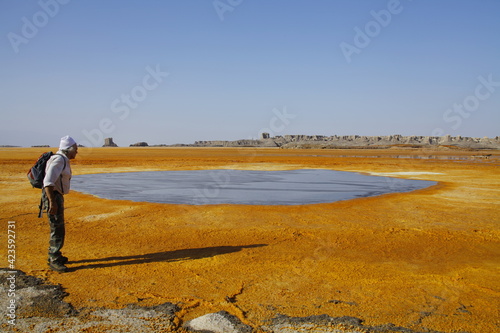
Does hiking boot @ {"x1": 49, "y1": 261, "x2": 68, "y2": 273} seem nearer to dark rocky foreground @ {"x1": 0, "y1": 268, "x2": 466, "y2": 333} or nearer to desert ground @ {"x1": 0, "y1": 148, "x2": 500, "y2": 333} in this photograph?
desert ground @ {"x1": 0, "y1": 148, "x2": 500, "y2": 333}

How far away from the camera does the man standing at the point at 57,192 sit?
5785 millimetres

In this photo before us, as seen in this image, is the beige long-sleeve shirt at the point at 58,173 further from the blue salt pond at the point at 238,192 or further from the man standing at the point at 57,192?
the blue salt pond at the point at 238,192

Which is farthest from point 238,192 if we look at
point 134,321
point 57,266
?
point 134,321

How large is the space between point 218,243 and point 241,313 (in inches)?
127

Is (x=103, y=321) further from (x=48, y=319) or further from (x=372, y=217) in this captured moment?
(x=372, y=217)

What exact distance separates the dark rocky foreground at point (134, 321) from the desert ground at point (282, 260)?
0.43 ft

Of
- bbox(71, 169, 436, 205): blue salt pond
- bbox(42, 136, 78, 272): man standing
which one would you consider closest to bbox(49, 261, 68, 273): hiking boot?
bbox(42, 136, 78, 272): man standing

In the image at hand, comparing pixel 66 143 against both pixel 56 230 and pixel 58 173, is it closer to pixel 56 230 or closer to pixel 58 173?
pixel 58 173

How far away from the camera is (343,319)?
434 cm

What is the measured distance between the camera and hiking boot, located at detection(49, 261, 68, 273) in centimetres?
579

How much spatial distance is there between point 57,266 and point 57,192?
114 cm

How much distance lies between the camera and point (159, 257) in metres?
6.68

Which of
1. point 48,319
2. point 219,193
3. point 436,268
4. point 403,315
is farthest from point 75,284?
point 219,193

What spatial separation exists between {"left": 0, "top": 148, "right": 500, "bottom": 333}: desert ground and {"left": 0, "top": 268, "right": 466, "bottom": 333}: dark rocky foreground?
0.43 ft
